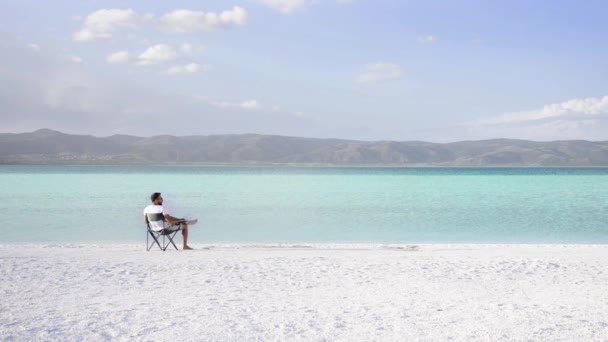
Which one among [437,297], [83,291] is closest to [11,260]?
[83,291]

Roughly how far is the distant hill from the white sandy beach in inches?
5581

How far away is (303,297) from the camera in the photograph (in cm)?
610

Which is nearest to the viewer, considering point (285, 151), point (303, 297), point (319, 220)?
point (303, 297)

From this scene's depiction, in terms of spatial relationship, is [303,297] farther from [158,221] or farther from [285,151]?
[285,151]

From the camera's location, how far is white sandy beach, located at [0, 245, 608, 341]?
474cm

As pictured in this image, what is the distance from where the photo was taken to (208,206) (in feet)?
81.5

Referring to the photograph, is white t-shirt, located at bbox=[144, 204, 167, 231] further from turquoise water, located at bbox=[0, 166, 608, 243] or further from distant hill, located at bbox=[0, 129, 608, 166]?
distant hill, located at bbox=[0, 129, 608, 166]

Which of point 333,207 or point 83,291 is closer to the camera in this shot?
point 83,291

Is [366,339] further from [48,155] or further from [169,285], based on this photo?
[48,155]

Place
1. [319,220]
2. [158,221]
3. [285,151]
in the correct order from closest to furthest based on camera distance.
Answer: [158,221] → [319,220] → [285,151]

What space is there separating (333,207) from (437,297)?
18.5 metres

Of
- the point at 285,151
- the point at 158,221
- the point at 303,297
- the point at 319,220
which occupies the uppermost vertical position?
the point at 285,151

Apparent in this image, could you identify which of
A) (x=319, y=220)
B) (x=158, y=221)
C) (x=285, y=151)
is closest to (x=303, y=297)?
(x=158, y=221)

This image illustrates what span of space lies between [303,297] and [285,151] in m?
158
